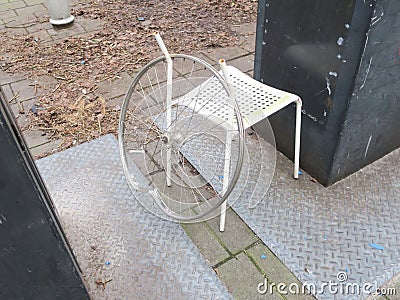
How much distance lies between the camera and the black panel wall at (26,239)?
3.72 ft

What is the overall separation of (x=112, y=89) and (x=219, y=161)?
51.8 inches

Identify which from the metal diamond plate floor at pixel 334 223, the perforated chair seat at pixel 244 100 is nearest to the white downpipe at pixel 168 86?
the perforated chair seat at pixel 244 100

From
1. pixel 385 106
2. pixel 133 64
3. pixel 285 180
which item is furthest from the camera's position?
pixel 133 64

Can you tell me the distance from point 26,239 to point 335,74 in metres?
1.54

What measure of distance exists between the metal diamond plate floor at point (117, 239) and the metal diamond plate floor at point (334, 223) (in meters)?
0.42

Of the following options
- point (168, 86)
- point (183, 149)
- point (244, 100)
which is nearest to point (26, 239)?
Answer: point (168, 86)

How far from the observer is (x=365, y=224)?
6.79ft

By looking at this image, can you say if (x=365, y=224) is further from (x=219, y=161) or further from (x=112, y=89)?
(x=112, y=89)

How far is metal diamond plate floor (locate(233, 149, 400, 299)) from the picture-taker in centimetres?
187

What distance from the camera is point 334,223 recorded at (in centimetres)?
208

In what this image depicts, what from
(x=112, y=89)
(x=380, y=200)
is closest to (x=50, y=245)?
(x=380, y=200)

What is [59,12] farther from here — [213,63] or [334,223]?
[334,223]

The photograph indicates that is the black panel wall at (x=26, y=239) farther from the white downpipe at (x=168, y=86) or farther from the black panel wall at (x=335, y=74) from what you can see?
the black panel wall at (x=335, y=74)

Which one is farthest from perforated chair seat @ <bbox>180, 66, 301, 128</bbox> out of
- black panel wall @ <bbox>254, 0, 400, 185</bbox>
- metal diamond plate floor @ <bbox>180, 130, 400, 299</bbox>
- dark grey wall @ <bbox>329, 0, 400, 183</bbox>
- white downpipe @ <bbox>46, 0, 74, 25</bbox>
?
white downpipe @ <bbox>46, 0, 74, 25</bbox>
